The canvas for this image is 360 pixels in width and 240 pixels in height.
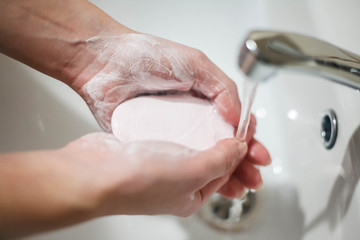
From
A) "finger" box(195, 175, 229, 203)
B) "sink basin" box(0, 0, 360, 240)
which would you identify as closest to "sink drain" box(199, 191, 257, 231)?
"sink basin" box(0, 0, 360, 240)

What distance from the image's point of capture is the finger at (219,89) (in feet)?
1.62

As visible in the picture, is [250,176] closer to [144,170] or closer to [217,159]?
[217,159]

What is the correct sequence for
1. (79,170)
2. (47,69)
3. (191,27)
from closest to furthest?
(79,170) → (47,69) → (191,27)

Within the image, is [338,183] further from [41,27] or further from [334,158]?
[41,27]

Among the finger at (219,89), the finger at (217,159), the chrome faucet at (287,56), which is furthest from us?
the finger at (219,89)

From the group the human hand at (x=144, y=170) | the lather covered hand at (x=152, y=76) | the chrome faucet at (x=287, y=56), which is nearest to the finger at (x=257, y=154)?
the lather covered hand at (x=152, y=76)

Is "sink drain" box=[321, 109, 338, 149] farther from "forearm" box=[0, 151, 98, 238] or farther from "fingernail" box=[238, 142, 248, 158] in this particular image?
"forearm" box=[0, 151, 98, 238]

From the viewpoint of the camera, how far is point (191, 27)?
0.73 meters

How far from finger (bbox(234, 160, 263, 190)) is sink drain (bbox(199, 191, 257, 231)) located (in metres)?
0.07

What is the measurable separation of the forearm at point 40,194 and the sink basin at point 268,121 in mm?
241

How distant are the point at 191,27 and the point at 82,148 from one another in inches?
18.6

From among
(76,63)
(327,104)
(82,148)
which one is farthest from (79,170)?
(327,104)

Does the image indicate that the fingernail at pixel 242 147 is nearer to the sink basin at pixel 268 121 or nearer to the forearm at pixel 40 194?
the sink basin at pixel 268 121

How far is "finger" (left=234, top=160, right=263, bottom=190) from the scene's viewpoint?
0.54 meters
